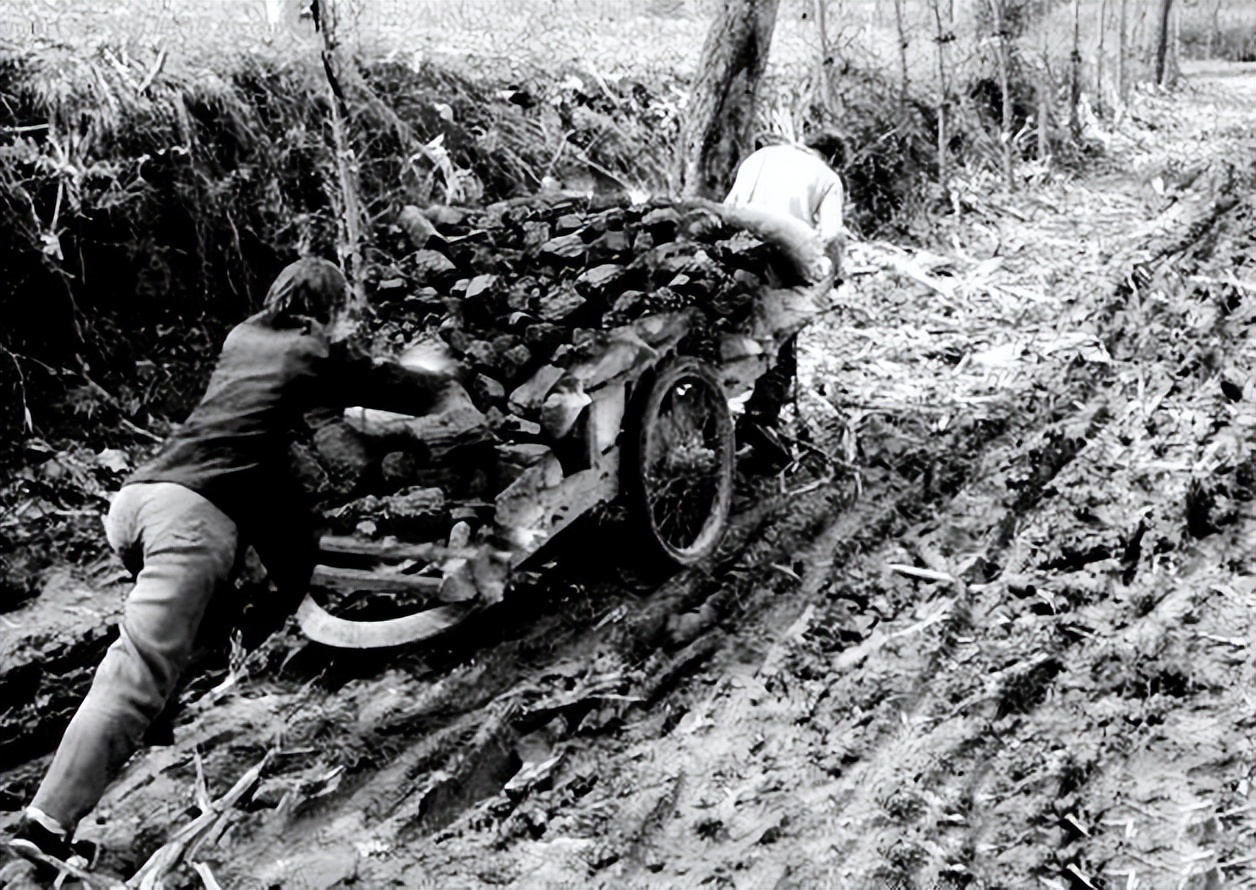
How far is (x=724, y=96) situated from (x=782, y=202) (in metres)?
2.14

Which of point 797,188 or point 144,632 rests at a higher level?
point 797,188

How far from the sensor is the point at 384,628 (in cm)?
420

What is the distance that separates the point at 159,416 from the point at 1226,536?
492 centimetres

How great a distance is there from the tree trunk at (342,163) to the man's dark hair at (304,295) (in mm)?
1855

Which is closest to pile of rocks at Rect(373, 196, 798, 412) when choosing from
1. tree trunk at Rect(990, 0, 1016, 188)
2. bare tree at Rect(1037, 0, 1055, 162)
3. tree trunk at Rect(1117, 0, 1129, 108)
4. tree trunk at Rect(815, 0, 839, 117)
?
tree trunk at Rect(815, 0, 839, 117)

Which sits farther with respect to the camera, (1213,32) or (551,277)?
(1213,32)

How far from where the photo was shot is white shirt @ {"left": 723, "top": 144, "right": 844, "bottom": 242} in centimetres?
640

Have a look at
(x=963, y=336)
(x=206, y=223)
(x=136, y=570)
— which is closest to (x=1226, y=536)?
(x=963, y=336)

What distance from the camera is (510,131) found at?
8.34 meters

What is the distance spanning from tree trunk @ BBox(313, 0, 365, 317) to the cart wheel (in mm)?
1791

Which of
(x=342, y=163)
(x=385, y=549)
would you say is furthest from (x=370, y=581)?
(x=342, y=163)

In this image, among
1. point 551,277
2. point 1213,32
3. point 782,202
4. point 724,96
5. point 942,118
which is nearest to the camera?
point 551,277

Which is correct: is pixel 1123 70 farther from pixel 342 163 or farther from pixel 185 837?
pixel 185 837

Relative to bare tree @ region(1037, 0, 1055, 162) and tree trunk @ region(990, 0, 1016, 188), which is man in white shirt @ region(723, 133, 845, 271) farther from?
bare tree @ region(1037, 0, 1055, 162)
